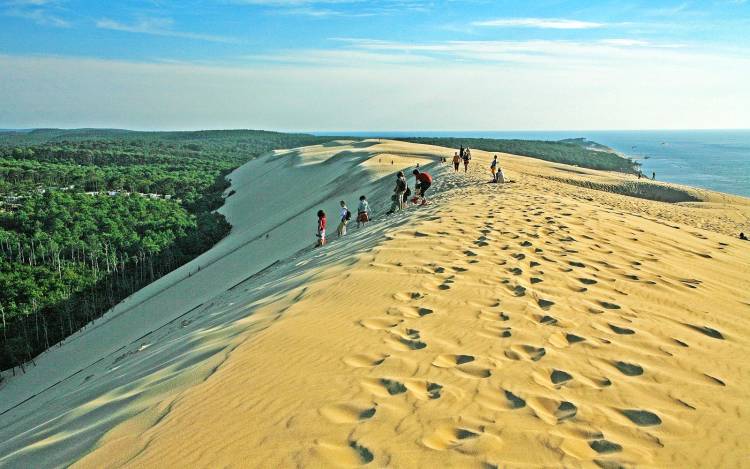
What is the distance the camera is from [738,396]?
346cm

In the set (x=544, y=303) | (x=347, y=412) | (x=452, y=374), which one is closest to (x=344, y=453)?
(x=347, y=412)

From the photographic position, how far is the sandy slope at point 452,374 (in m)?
2.94

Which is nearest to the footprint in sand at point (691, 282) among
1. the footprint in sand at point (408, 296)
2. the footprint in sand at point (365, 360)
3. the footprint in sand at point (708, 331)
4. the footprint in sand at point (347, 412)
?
the footprint in sand at point (708, 331)

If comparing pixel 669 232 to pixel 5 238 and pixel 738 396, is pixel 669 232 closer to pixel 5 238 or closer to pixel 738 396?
pixel 738 396

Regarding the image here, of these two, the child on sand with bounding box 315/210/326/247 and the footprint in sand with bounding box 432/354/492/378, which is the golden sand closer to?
the footprint in sand with bounding box 432/354/492/378

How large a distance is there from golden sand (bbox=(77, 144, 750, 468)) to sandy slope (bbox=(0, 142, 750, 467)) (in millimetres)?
15

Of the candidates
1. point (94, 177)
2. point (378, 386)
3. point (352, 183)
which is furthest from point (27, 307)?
point (94, 177)

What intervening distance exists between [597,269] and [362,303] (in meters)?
3.22

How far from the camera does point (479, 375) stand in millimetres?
3697

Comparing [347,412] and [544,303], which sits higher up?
[544,303]

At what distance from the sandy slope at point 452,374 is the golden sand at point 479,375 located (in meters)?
0.02

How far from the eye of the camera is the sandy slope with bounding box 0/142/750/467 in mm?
2938

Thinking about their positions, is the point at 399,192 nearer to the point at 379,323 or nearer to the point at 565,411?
the point at 379,323

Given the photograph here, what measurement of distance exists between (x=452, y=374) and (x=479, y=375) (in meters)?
0.20
